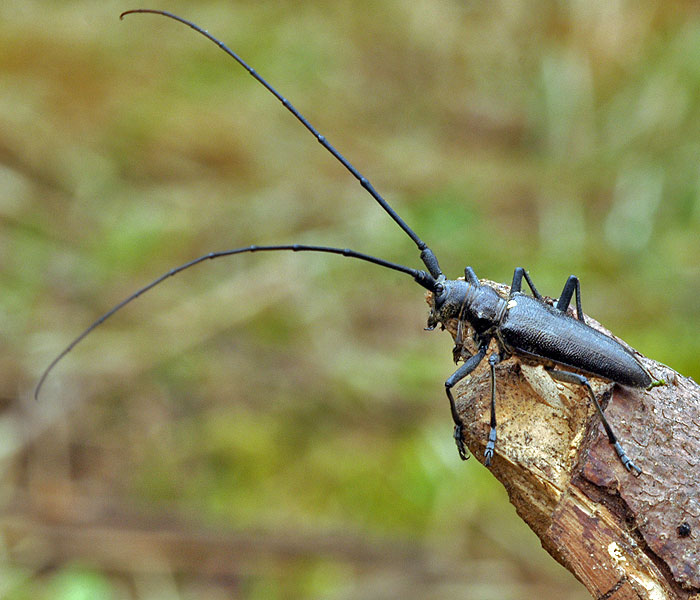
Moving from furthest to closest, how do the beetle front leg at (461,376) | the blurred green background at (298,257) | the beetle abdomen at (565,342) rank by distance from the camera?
the blurred green background at (298,257), the beetle front leg at (461,376), the beetle abdomen at (565,342)

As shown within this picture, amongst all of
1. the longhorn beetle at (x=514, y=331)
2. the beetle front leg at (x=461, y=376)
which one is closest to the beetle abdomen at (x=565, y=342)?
the longhorn beetle at (x=514, y=331)

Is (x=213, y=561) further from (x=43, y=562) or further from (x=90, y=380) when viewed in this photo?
(x=90, y=380)

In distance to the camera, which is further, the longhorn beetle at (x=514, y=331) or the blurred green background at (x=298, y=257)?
the blurred green background at (x=298, y=257)

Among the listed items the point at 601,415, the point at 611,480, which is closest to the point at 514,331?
the point at 601,415

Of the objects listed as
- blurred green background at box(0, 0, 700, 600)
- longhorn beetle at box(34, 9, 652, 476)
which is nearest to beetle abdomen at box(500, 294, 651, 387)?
longhorn beetle at box(34, 9, 652, 476)

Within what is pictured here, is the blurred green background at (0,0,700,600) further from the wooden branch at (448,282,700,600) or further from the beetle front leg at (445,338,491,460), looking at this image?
the wooden branch at (448,282,700,600)

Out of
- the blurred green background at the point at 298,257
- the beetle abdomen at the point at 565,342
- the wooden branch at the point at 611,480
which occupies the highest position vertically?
the blurred green background at the point at 298,257

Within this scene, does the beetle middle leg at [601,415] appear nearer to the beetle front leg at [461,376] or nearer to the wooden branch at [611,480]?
the wooden branch at [611,480]
